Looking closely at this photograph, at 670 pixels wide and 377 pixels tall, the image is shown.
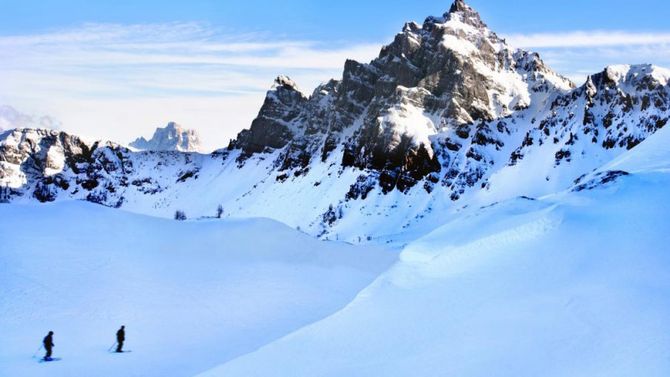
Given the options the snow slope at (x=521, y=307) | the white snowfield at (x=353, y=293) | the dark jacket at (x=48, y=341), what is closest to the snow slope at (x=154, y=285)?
the white snowfield at (x=353, y=293)

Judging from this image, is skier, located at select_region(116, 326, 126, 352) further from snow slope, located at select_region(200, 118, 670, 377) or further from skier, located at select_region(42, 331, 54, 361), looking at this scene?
snow slope, located at select_region(200, 118, 670, 377)

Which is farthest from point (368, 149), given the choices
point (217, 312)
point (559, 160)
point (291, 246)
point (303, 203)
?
point (217, 312)

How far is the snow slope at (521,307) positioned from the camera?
1495cm

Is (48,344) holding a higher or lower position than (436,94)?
lower

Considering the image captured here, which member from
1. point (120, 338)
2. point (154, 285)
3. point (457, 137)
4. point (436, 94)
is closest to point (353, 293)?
point (154, 285)

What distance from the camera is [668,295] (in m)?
16.2

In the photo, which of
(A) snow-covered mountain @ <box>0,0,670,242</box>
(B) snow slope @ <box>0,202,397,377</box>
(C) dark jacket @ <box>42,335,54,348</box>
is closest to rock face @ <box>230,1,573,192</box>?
(A) snow-covered mountain @ <box>0,0,670,242</box>

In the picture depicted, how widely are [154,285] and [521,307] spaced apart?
83.5ft

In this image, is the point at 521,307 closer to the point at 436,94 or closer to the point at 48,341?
the point at 48,341

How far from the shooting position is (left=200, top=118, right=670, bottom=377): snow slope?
15.0 m

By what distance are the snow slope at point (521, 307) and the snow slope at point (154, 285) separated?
372 inches

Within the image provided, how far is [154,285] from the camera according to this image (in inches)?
1435

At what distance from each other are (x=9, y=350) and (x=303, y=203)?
136883 mm

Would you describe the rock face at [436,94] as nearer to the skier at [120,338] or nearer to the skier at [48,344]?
the skier at [120,338]
